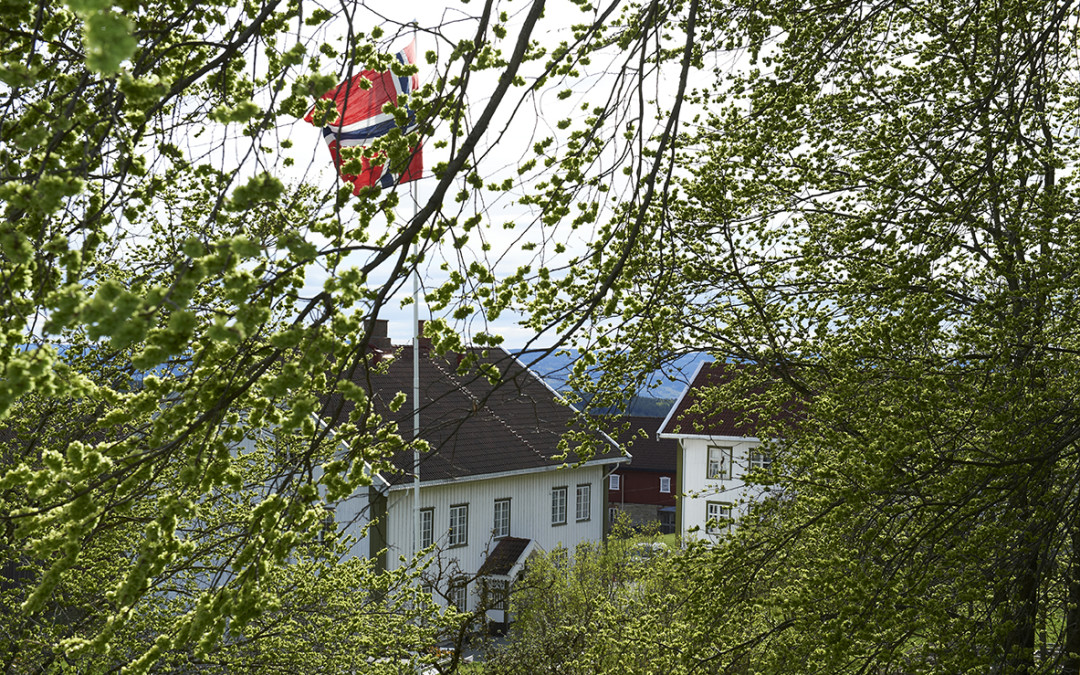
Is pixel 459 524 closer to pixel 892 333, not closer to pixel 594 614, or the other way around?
pixel 594 614

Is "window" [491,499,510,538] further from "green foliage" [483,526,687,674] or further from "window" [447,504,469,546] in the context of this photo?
"green foliage" [483,526,687,674]

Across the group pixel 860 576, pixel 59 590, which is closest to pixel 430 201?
pixel 860 576

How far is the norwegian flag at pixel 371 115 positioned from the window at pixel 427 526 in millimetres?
13540

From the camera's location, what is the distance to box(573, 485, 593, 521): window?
25.2 m

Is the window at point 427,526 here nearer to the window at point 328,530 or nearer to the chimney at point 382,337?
the chimney at point 382,337

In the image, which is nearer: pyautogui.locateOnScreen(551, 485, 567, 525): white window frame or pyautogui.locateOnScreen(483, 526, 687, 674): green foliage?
pyautogui.locateOnScreen(483, 526, 687, 674): green foliage

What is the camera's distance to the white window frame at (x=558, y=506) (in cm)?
2456

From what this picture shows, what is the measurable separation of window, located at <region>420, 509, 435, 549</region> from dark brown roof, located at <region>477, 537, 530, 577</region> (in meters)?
1.74

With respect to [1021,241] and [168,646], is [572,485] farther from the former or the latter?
[168,646]

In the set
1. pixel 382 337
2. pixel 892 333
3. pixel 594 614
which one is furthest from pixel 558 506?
pixel 892 333

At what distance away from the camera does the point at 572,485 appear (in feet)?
81.7

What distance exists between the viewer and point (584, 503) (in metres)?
25.4

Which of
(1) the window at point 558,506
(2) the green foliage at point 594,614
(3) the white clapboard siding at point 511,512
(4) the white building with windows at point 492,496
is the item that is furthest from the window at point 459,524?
(1) the window at point 558,506

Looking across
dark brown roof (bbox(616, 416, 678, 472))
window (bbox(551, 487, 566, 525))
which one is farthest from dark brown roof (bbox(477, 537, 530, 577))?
dark brown roof (bbox(616, 416, 678, 472))
